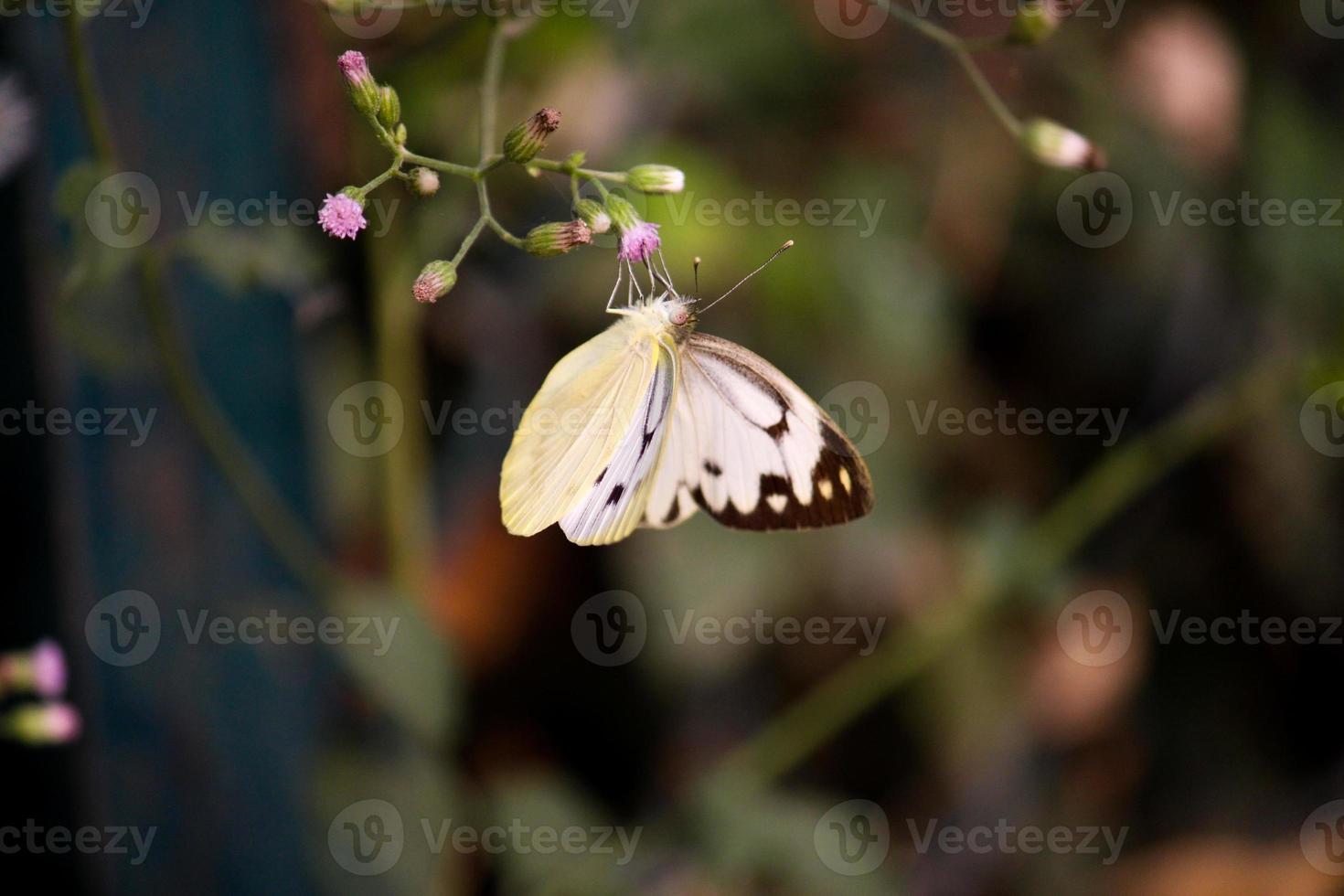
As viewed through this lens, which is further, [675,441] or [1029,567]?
[1029,567]

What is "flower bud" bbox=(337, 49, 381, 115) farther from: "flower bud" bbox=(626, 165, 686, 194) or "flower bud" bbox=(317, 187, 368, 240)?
"flower bud" bbox=(626, 165, 686, 194)

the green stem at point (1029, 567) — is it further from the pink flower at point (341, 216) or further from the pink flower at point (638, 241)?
the pink flower at point (341, 216)

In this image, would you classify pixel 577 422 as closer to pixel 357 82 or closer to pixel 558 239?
pixel 558 239

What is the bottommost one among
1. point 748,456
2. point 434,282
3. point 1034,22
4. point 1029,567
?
point 1029,567

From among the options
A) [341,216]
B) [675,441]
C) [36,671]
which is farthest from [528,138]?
[36,671]

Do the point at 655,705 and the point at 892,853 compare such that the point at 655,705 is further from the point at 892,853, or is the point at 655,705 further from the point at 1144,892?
the point at 1144,892

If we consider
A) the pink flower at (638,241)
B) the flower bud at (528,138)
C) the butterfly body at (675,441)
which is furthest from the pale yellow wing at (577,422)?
the flower bud at (528,138)
